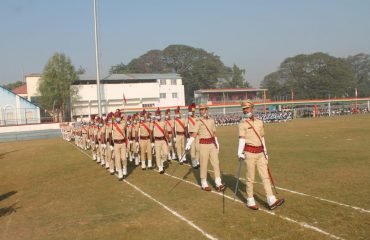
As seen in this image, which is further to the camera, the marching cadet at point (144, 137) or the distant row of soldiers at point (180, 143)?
the marching cadet at point (144, 137)

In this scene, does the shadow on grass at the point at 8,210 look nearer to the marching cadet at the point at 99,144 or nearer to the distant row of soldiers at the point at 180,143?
the distant row of soldiers at the point at 180,143

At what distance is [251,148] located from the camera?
8.30 metres

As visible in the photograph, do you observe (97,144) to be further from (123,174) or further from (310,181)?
(310,181)

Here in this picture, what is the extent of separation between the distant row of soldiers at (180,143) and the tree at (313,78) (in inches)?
3598

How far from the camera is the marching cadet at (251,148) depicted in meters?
8.13

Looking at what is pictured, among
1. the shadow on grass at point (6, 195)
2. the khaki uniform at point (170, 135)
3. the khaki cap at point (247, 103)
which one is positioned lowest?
the shadow on grass at point (6, 195)

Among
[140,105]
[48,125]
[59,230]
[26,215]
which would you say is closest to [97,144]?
[26,215]

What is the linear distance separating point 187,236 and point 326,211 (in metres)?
2.96

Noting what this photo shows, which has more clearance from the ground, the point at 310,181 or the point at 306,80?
the point at 306,80

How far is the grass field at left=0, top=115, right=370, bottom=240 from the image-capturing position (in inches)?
272

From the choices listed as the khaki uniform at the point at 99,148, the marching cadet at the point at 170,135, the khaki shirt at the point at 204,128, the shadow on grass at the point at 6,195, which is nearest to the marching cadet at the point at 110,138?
the khaki uniform at the point at 99,148

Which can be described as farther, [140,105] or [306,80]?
[306,80]

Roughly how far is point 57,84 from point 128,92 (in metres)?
13.6

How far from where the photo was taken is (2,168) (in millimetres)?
19312
